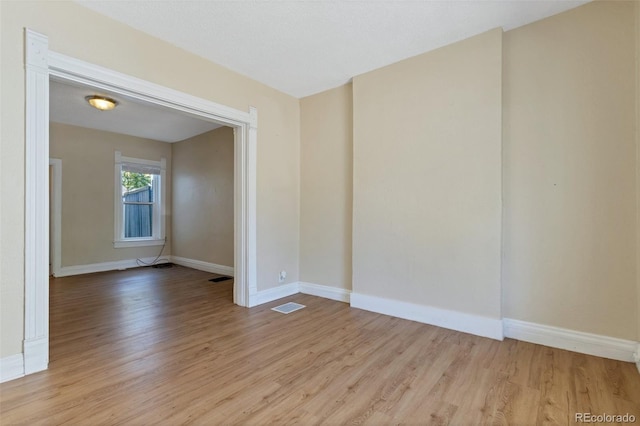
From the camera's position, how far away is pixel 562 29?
97.6 inches

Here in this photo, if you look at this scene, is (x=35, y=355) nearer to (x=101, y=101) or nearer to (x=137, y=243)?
(x=101, y=101)

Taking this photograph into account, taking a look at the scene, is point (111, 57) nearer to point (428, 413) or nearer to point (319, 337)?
point (319, 337)

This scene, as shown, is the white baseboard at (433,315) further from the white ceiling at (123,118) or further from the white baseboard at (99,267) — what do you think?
the white baseboard at (99,267)

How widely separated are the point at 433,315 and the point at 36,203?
3441 millimetres

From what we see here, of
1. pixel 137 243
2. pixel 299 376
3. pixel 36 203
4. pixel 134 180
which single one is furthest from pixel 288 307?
pixel 134 180

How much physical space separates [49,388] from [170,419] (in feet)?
3.11

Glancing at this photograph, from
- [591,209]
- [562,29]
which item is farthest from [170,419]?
[562,29]

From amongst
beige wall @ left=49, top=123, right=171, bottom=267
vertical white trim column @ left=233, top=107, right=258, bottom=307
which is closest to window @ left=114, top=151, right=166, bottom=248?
beige wall @ left=49, top=123, right=171, bottom=267

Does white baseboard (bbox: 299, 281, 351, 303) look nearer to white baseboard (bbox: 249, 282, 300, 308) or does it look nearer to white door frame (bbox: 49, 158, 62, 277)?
white baseboard (bbox: 249, 282, 300, 308)

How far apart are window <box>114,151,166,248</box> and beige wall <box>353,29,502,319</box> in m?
5.09

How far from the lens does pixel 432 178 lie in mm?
3021

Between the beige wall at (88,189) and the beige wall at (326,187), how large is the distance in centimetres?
430

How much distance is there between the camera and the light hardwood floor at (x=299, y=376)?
1663 millimetres

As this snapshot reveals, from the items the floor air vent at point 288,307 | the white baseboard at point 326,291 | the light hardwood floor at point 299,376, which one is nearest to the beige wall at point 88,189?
the light hardwood floor at point 299,376
